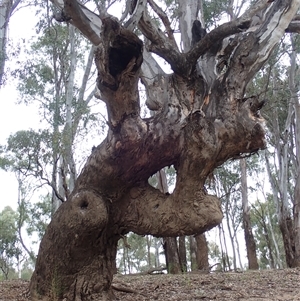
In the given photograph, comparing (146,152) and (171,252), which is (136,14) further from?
(171,252)

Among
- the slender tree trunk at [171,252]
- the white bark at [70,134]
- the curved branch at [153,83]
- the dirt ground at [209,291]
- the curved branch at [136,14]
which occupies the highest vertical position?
the white bark at [70,134]

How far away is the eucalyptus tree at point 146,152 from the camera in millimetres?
3631

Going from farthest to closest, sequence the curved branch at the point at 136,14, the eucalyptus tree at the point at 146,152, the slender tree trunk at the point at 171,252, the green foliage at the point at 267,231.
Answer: the green foliage at the point at 267,231, the slender tree trunk at the point at 171,252, the curved branch at the point at 136,14, the eucalyptus tree at the point at 146,152

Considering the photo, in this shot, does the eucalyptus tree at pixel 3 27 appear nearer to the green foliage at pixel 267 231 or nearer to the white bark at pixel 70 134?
the white bark at pixel 70 134

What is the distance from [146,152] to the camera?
12.4 ft

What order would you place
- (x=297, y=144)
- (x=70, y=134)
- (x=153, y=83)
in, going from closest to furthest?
(x=153, y=83)
(x=70, y=134)
(x=297, y=144)

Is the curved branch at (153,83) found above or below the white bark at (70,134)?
below

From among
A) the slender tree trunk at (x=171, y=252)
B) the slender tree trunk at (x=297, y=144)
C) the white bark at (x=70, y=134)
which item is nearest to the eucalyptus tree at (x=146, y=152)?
the white bark at (x=70, y=134)

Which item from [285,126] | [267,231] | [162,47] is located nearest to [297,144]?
[285,126]

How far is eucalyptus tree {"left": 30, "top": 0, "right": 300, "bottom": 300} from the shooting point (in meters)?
3.63

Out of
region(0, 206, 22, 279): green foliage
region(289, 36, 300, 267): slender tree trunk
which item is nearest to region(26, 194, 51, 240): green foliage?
region(0, 206, 22, 279): green foliage

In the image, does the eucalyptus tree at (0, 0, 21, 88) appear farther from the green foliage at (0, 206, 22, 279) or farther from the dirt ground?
the green foliage at (0, 206, 22, 279)

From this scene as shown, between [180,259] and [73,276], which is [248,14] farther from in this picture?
[180,259]

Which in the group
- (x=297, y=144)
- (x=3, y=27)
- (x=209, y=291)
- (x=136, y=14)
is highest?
(x=3, y=27)
